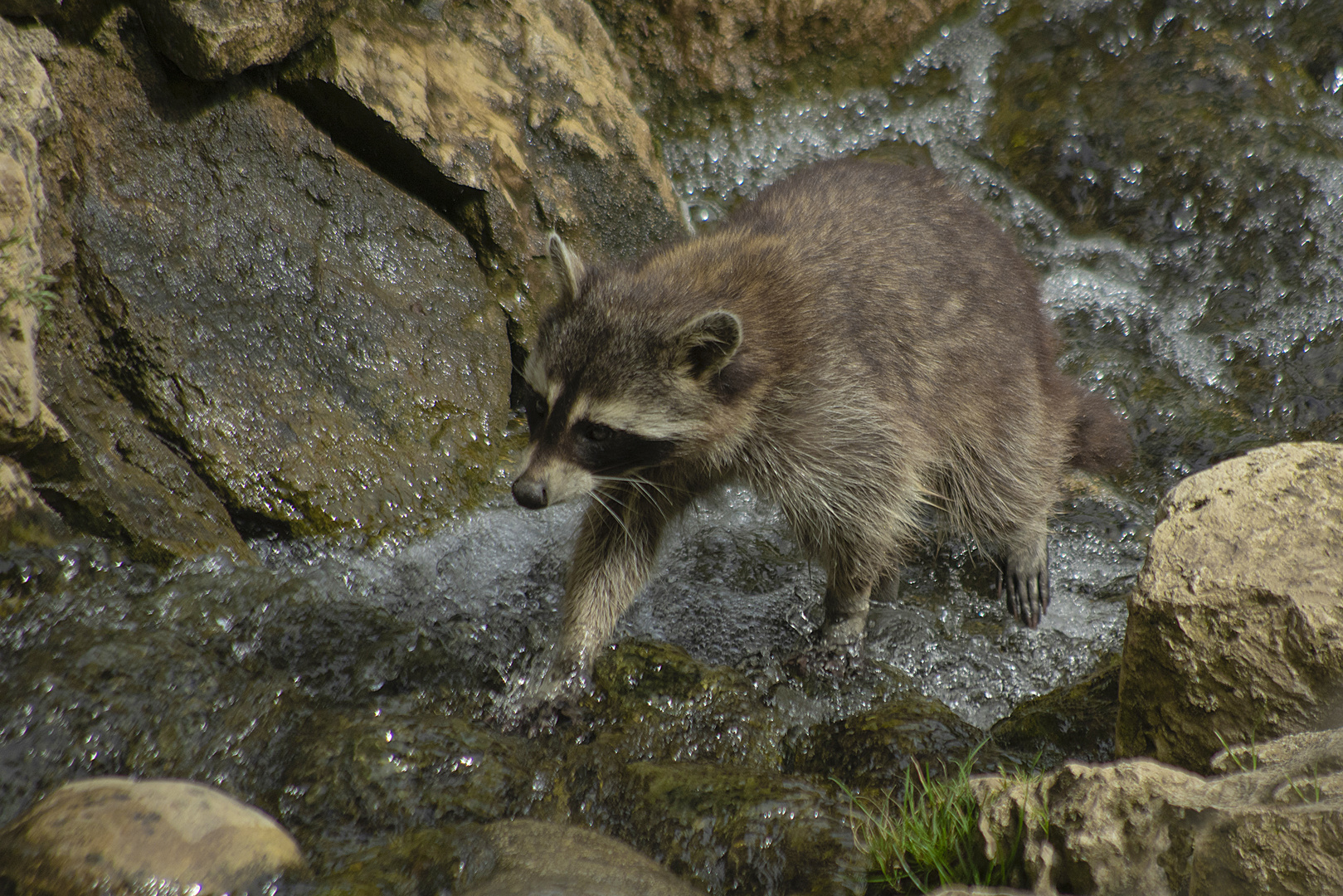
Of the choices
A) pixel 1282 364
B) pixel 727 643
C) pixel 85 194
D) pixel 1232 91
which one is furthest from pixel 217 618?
pixel 1232 91

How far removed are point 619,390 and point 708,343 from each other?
0.26 meters

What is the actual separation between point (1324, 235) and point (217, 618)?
465 centimetres

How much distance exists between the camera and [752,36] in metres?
4.86

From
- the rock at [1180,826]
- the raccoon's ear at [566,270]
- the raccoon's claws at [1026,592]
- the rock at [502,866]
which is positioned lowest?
the rock at [502,866]

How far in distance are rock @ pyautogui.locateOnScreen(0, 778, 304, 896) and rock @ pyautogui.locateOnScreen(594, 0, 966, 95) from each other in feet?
13.0

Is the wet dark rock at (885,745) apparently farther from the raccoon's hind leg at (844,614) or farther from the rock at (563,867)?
the rock at (563,867)

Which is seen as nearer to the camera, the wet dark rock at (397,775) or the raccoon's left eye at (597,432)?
the wet dark rock at (397,775)

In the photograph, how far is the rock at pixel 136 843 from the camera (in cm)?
156

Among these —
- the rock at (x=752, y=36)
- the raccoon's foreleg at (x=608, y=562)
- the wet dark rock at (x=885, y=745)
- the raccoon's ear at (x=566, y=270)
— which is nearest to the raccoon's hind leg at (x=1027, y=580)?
the wet dark rock at (x=885, y=745)

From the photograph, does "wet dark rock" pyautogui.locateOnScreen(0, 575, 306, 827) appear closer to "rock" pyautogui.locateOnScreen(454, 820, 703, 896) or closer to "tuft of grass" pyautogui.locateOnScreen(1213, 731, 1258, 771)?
"rock" pyautogui.locateOnScreen(454, 820, 703, 896)

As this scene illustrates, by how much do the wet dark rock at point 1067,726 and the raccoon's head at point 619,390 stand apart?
3.55 feet

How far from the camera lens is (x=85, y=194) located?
9.10 feet

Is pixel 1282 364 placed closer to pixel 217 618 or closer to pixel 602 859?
pixel 602 859

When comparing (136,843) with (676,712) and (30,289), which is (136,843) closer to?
(676,712)
